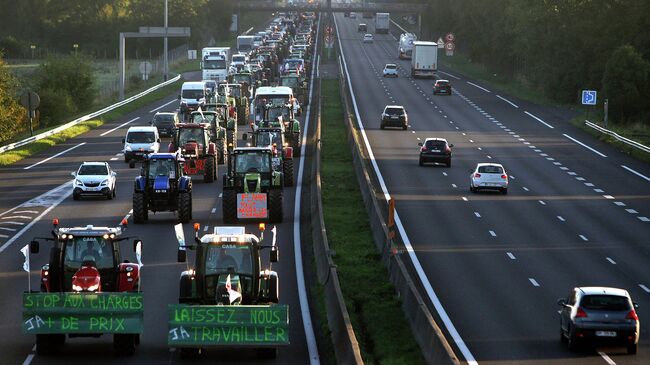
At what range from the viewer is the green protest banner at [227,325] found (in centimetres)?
2427

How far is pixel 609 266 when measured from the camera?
4041 centimetres

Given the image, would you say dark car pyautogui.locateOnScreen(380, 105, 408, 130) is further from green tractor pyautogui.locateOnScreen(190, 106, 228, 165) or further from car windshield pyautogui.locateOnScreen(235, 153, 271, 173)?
car windshield pyautogui.locateOnScreen(235, 153, 271, 173)

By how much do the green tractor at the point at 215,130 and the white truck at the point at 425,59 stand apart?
64601 millimetres

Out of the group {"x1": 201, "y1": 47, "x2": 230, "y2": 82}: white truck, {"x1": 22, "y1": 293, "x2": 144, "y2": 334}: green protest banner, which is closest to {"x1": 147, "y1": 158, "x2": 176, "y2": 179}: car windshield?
{"x1": 22, "y1": 293, "x2": 144, "y2": 334}: green protest banner

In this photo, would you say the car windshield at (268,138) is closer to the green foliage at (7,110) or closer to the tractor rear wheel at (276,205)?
the tractor rear wheel at (276,205)

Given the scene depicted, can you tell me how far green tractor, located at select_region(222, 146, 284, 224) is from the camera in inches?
1788

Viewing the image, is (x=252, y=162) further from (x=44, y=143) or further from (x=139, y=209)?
(x=44, y=143)

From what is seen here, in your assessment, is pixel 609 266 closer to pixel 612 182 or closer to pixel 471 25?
pixel 612 182

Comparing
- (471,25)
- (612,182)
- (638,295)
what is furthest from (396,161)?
(471,25)

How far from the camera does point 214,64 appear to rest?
403 feet

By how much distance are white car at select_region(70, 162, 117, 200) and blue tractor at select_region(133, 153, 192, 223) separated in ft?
24.3

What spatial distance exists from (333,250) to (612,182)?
26.2 metres

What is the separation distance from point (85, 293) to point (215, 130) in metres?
40.1

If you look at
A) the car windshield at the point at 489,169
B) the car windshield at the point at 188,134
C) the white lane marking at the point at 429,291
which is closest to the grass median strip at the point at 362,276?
the white lane marking at the point at 429,291
